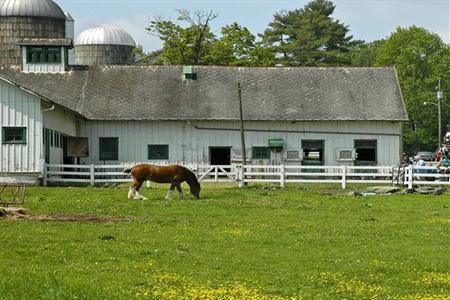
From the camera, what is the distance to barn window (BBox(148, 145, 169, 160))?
163 feet

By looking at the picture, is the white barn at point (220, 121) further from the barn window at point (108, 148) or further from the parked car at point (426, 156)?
the parked car at point (426, 156)

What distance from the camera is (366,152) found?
50.7 meters

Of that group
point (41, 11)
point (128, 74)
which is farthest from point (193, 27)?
point (128, 74)

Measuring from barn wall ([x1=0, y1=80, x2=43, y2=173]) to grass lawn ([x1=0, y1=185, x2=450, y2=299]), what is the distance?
1071 cm

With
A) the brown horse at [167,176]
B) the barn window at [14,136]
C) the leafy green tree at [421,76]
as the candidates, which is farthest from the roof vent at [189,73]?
the leafy green tree at [421,76]

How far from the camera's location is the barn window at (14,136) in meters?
41.4

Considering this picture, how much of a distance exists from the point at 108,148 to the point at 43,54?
6.77m

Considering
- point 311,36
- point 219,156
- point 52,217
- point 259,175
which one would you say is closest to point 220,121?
point 219,156

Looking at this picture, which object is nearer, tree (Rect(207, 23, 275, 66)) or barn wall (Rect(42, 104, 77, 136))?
barn wall (Rect(42, 104, 77, 136))

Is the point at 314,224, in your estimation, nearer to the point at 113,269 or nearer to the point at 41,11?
the point at 113,269

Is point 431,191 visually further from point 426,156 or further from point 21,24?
point 426,156

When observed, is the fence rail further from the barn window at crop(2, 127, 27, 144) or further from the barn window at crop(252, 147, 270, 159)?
the barn window at crop(252, 147, 270, 159)

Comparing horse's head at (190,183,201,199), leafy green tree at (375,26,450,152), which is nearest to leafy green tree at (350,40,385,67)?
leafy green tree at (375,26,450,152)

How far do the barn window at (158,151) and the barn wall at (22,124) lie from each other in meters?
9.29
